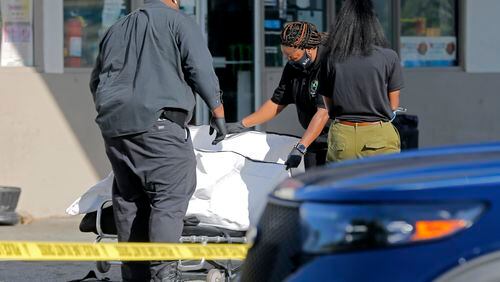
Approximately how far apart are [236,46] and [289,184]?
7.28 metres

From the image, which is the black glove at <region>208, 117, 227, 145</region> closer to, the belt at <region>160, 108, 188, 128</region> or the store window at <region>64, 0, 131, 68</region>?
the belt at <region>160, 108, 188, 128</region>

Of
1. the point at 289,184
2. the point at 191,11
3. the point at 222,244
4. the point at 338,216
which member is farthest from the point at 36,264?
the point at 338,216

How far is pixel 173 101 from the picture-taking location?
246 inches

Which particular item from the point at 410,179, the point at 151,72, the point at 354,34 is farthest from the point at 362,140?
the point at 410,179

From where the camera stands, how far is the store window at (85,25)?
10367mm

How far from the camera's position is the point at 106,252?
5.75m

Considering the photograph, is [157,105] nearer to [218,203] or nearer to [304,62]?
[218,203]

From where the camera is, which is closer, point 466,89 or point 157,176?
point 157,176

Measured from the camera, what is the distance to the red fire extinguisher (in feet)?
34.0

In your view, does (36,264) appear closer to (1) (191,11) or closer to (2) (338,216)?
(1) (191,11)

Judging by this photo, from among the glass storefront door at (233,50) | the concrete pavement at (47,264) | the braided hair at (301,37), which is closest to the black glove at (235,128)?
the braided hair at (301,37)

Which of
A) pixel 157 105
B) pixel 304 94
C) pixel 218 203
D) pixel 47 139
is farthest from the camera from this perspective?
pixel 47 139

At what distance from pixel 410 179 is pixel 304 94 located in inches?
140

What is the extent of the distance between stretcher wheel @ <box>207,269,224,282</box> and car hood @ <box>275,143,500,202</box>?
249 centimetres
